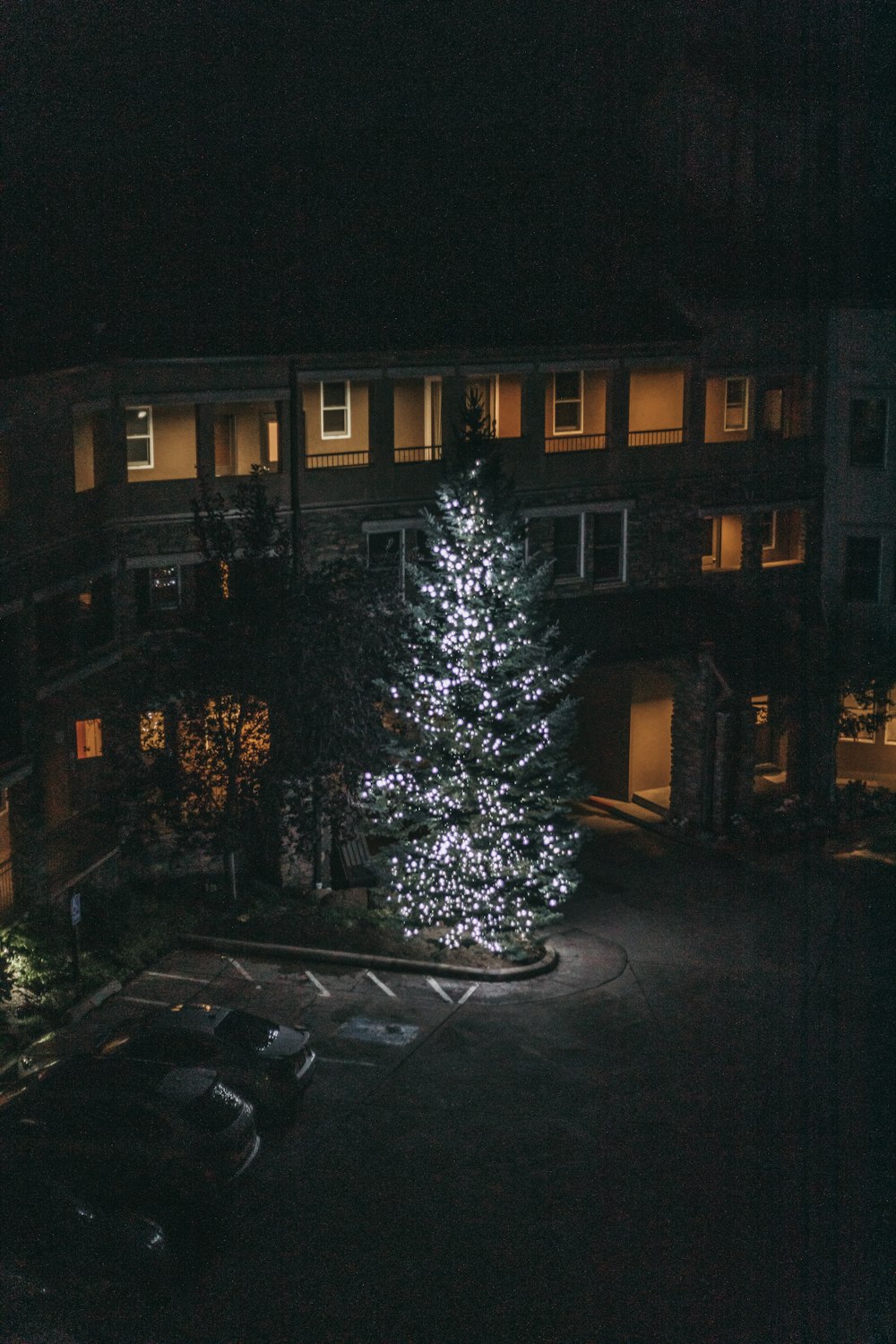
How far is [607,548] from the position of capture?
37125 millimetres

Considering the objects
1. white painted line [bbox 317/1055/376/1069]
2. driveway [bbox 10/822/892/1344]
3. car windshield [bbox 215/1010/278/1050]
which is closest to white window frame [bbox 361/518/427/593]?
driveway [bbox 10/822/892/1344]

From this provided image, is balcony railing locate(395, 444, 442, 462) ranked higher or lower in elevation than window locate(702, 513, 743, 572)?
higher

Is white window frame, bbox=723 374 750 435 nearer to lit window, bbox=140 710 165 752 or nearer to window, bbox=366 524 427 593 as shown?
window, bbox=366 524 427 593

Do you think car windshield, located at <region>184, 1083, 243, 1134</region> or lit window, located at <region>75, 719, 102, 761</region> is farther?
lit window, located at <region>75, 719, 102, 761</region>

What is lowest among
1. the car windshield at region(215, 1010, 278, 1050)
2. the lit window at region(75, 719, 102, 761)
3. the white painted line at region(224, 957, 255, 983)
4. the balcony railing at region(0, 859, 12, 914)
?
the white painted line at region(224, 957, 255, 983)

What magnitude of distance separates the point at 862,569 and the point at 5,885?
22.8 m

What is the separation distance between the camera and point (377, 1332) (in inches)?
677

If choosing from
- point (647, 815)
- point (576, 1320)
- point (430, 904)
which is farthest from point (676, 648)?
point (576, 1320)

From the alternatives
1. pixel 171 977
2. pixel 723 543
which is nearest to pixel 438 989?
pixel 171 977

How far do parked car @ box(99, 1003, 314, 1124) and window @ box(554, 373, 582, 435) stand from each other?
1865cm

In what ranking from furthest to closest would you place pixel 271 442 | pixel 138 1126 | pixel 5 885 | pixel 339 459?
pixel 339 459, pixel 271 442, pixel 5 885, pixel 138 1126

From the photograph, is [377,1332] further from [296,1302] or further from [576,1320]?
[576,1320]

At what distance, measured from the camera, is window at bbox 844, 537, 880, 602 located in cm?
3972

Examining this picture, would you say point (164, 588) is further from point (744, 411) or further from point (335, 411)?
point (744, 411)
